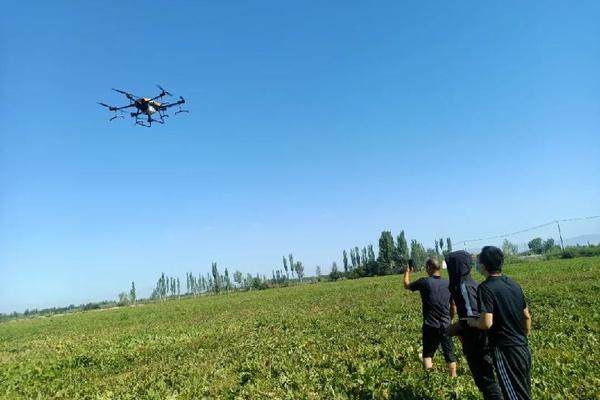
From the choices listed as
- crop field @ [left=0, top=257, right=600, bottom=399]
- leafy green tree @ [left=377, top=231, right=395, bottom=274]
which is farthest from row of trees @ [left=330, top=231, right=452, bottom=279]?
crop field @ [left=0, top=257, right=600, bottom=399]

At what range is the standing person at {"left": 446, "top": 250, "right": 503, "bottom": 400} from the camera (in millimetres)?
5671

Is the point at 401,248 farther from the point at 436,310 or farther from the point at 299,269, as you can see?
the point at 436,310

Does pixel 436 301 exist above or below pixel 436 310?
above

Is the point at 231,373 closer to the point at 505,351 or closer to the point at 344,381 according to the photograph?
the point at 344,381

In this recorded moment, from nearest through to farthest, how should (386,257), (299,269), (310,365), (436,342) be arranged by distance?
1. (436,342)
2. (310,365)
3. (386,257)
4. (299,269)

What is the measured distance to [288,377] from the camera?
9.28 m

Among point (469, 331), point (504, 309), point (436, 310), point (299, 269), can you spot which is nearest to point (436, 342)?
point (436, 310)

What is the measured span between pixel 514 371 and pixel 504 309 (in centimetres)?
70

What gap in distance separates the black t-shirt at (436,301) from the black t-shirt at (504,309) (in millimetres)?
2892

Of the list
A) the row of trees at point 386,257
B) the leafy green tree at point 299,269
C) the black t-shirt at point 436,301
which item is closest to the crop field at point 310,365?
the black t-shirt at point 436,301

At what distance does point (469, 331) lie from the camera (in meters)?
5.96

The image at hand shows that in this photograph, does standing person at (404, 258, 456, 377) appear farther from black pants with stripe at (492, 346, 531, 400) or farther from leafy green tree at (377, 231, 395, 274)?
leafy green tree at (377, 231, 395, 274)

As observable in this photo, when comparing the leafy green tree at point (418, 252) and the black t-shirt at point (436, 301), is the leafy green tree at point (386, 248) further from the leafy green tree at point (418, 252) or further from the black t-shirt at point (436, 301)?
the black t-shirt at point (436, 301)

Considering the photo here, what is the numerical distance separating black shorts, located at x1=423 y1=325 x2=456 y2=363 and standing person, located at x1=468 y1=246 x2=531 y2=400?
2.84 meters
